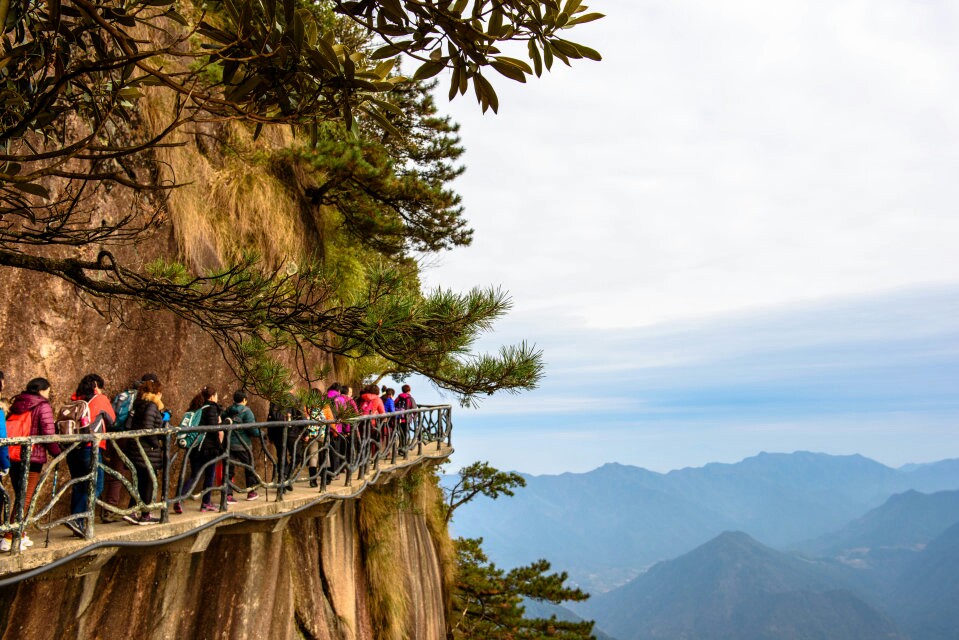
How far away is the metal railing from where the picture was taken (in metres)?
5.07

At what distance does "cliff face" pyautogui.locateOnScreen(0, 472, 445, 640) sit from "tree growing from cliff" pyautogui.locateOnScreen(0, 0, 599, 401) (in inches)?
110

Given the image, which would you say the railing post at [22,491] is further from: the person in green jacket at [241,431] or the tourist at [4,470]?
the person in green jacket at [241,431]

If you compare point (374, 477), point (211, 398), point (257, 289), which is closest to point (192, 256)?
point (211, 398)

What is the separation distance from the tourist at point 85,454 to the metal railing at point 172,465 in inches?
1.6

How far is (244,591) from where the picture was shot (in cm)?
931

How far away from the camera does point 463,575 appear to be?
23.0 metres

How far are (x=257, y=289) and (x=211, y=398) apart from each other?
10.5ft

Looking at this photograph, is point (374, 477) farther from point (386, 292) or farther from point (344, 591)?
point (386, 292)

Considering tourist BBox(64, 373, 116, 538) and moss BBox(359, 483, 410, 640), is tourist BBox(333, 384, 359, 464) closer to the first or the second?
tourist BBox(64, 373, 116, 538)

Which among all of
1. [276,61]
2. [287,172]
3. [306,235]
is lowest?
[276,61]

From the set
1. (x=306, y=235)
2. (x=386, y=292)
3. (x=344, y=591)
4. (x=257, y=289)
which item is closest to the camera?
(x=257, y=289)

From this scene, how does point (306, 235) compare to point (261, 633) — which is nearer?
point (261, 633)

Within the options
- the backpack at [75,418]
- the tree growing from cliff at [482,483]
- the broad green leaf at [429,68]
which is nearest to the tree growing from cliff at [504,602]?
the tree growing from cliff at [482,483]

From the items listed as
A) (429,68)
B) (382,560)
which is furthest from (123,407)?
(382,560)
